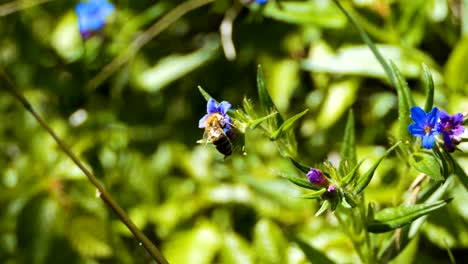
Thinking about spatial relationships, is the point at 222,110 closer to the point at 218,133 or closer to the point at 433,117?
the point at 218,133

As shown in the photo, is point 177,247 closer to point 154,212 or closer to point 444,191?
point 154,212

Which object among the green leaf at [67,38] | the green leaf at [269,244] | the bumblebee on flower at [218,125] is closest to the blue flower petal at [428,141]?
the bumblebee on flower at [218,125]

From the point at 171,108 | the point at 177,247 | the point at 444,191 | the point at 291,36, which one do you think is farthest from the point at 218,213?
the point at 444,191

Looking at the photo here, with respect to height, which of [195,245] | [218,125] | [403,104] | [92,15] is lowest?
[195,245]

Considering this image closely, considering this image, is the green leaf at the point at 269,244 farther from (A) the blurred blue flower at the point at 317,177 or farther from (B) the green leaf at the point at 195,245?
(A) the blurred blue flower at the point at 317,177

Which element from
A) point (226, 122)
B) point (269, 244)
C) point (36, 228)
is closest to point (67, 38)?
point (36, 228)

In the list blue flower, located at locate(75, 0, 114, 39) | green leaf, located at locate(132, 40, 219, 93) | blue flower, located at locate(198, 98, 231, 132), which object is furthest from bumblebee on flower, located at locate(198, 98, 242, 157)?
blue flower, located at locate(75, 0, 114, 39)

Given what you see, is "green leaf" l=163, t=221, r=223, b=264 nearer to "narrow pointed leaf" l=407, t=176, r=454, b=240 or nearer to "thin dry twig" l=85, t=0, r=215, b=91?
"thin dry twig" l=85, t=0, r=215, b=91
